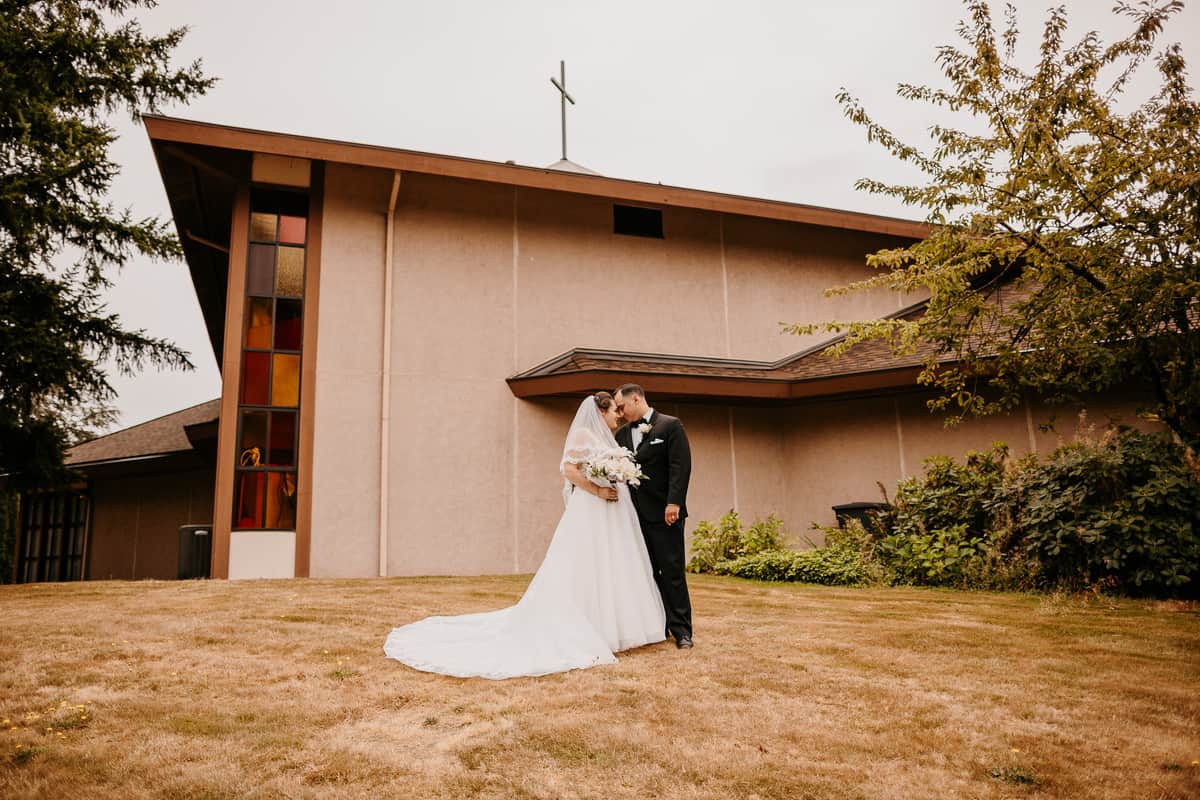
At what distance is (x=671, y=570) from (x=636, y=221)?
10.1 m

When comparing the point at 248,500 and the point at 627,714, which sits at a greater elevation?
the point at 248,500

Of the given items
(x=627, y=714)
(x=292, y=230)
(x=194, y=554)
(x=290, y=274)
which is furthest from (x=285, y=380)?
(x=627, y=714)

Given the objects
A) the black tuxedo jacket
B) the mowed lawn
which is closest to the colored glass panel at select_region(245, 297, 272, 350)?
the mowed lawn

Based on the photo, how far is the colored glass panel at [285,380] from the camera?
1242 cm

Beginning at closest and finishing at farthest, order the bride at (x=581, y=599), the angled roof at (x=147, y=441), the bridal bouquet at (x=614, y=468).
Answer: the bride at (x=581, y=599) → the bridal bouquet at (x=614, y=468) → the angled roof at (x=147, y=441)

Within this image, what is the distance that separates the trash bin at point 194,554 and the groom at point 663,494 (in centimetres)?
870

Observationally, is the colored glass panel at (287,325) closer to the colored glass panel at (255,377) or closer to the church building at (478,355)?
the church building at (478,355)

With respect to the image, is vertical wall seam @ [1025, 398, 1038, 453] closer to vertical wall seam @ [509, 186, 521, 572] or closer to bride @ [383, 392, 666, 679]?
vertical wall seam @ [509, 186, 521, 572]

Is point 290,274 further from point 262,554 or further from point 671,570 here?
point 671,570

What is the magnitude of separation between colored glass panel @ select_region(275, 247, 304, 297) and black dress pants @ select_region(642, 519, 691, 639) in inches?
339

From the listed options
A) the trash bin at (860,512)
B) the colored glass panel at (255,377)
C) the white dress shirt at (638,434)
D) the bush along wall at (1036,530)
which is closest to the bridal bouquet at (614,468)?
the white dress shirt at (638,434)

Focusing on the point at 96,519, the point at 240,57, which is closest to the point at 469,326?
the point at 96,519

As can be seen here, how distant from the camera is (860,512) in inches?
504

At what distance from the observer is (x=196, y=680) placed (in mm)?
5133
